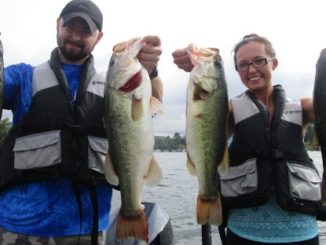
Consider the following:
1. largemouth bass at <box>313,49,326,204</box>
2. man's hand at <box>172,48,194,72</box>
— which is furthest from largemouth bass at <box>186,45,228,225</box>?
largemouth bass at <box>313,49,326,204</box>

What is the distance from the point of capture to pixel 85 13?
499 cm

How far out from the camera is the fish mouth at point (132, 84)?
409cm

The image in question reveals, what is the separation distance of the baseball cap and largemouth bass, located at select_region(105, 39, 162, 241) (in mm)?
1083

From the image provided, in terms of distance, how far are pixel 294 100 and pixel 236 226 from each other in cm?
168

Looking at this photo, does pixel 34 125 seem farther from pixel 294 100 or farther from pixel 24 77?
pixel 294 100

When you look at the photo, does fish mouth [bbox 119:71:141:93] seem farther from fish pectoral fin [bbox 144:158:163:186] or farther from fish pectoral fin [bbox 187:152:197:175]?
fish pectoral fin [bbox 187:152:197:175]

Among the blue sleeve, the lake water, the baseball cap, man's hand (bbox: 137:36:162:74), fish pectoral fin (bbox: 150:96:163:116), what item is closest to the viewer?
fish pectoral fin (bbox: 150:96:163:116)

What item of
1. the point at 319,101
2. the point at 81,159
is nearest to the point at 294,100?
the point at 319,101

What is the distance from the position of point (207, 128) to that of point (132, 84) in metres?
0.82

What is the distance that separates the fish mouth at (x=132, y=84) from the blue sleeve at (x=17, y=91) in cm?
140

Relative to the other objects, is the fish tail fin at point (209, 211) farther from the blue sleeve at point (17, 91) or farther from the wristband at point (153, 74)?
the blue sleeve at point (17, 91)

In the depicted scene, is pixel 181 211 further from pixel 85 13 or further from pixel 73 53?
pixel 85 13

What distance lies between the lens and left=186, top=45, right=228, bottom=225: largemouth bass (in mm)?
4102

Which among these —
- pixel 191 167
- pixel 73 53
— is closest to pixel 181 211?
pixel 73 53
